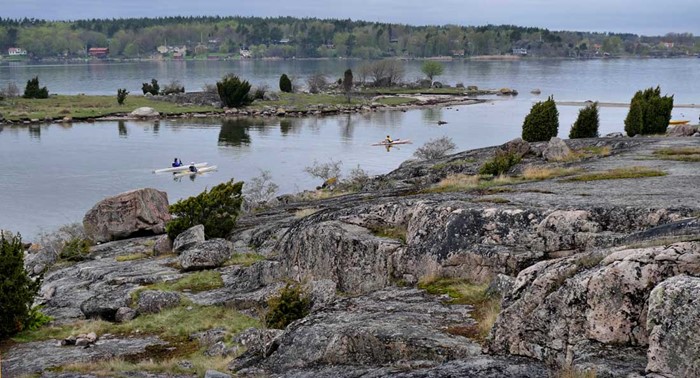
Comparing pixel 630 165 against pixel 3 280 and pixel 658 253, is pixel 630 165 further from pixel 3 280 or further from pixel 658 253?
pixel 3 280

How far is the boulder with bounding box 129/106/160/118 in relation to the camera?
112812mm

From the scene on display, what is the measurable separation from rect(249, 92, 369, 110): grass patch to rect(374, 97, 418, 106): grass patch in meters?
3.08

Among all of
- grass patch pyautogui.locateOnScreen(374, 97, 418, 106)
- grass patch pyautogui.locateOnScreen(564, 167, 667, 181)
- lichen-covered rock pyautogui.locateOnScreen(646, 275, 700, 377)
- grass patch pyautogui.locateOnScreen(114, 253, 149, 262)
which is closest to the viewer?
lichen-covered rock pyautogui.locateOnScreen(646, 275, 700, 377)

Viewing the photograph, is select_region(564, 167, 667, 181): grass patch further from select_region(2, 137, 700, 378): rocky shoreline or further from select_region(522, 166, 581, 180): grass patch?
select_region(522, 166, 581, 180): grass patch

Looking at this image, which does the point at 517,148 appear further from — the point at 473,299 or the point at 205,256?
the point at 473,299

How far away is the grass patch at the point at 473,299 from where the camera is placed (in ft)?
41.2

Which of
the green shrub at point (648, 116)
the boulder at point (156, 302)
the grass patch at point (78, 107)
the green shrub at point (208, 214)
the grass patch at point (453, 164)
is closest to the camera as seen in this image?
the boulder at point (156, 302)

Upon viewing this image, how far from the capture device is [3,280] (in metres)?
21.1

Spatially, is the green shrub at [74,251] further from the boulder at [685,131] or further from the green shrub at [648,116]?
the green shrub at [648,116]

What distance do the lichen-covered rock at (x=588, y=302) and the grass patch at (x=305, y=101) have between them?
4374 inches

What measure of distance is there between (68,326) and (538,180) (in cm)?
1540

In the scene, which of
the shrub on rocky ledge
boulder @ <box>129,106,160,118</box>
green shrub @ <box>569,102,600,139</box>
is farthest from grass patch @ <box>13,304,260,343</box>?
boulder @ <box>129,106,160,118</box>

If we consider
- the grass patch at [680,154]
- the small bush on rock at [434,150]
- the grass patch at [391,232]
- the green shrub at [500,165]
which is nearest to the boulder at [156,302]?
the grass patch at [391,232]

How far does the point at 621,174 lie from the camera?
23547 millimetres
